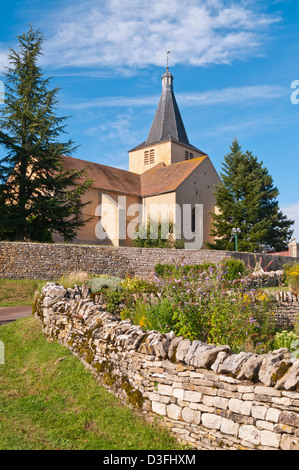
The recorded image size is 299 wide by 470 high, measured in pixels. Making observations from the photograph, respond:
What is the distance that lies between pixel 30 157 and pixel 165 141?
65.7 ft

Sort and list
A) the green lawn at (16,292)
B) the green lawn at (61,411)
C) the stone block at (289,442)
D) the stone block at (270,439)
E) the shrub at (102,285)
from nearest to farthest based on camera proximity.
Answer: the stone block at (289,442)
the stone block at (270,439)
the green lawn at (61,411)
the shrub at (102,285)
the green lawn at (16,292)

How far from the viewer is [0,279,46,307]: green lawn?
14891 mm

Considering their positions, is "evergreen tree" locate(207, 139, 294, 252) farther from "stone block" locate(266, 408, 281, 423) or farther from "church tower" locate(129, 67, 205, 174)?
"stone block" locate(266, 408, 281, 423)

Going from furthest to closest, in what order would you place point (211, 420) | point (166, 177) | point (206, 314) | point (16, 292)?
point (166, 177)
point (16, 292)
point (206, 314)
point (211, 420)

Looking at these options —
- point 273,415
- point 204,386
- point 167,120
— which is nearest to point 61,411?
point 204,386

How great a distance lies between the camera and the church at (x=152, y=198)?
3117 centimetres

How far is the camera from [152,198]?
33438 mm

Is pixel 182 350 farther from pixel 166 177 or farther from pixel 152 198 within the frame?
pixel 166 177

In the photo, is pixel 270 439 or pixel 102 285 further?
pixel 102 285

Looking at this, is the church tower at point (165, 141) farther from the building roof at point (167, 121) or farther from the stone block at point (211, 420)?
the stone block at point (211, 420)

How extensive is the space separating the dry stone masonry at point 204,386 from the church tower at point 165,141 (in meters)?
34.9

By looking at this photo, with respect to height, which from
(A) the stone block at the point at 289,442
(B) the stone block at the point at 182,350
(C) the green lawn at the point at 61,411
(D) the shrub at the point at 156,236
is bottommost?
(C) the green lawn at the point at 61,411

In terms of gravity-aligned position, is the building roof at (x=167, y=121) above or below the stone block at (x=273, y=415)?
above

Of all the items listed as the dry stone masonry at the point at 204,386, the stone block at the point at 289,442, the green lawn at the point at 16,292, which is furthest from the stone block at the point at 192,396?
the green lawn at the point at 16,292
